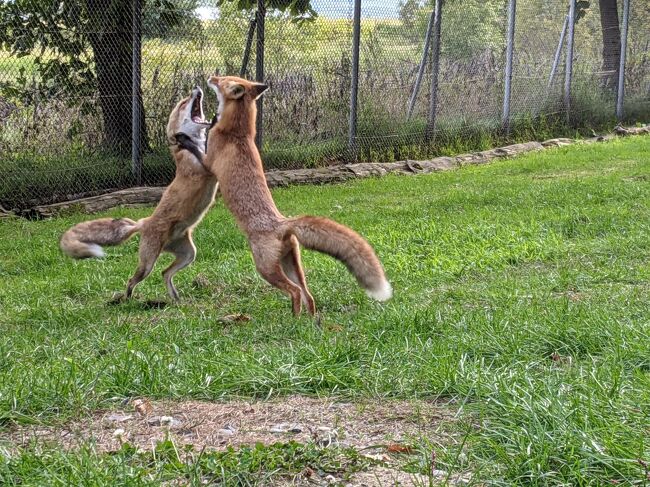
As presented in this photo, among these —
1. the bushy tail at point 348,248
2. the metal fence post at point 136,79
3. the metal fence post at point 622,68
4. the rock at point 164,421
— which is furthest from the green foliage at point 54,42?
the metal fence post at point 622,68

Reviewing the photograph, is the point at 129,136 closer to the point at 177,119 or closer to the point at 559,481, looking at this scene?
the point at 177,119

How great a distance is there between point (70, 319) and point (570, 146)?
14.9 metres

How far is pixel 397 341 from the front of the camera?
5262mm

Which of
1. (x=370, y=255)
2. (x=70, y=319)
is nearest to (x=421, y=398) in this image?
(x=370, y=255)

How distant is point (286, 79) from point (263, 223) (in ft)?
27.1

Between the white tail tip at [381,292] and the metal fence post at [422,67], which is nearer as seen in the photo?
the white tail tip at [381,292]

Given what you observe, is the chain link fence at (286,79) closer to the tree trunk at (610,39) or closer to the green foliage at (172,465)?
the tree trunk at (610,39)

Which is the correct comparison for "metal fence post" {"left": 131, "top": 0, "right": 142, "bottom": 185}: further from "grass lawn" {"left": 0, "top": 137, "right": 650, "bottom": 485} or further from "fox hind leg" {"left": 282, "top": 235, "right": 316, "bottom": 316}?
"fox hind leg" {"left": 282, "top": 235, "right": 316, "bottom": 316}

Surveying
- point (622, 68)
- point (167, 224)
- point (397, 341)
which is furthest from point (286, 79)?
point (622, 68)

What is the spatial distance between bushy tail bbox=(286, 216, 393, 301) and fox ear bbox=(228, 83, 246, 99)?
4.90 feet

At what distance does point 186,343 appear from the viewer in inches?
218

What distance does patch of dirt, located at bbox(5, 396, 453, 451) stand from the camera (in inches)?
144

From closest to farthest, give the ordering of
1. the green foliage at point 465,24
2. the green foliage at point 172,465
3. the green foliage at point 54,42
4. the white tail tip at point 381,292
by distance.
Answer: the green foliage at point 172,465 < the white tail tip at point 381,292 < the green foliage at point 54,42 < the green foliage at point 465,24

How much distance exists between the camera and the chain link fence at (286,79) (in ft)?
38.7
